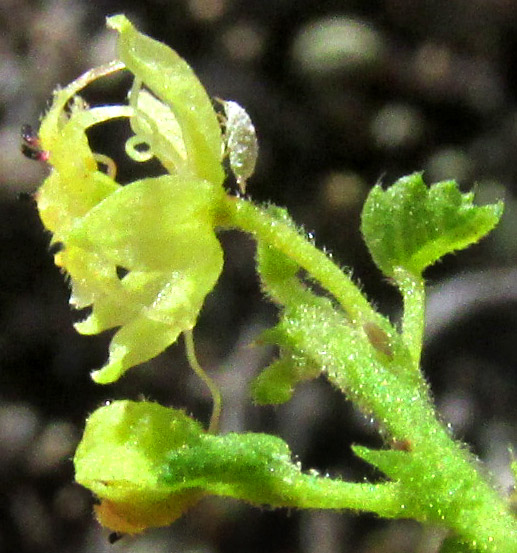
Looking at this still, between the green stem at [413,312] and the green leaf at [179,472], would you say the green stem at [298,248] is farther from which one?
the green leaf at [179,472]

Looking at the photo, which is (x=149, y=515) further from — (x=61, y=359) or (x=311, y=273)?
(x=61, y=359)

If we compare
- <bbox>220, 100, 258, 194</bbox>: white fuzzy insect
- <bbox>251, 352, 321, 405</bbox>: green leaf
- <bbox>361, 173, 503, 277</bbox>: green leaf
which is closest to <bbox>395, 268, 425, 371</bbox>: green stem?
<bbox>361, 173, 503, 277</bbox>: green leaf

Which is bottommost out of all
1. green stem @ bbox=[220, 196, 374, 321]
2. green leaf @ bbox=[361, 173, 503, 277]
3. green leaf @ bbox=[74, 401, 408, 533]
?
green leaf @ bbox=[74, 401, 408, 533]

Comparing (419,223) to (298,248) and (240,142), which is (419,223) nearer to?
(298,248)

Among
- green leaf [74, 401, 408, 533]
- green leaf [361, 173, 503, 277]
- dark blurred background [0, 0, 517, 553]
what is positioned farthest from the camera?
dark blurred background [0, 0, 517, 553]

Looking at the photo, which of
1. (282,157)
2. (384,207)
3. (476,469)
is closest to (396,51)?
(282,157)

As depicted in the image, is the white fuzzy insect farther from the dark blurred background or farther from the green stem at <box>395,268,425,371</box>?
the dark blurred background

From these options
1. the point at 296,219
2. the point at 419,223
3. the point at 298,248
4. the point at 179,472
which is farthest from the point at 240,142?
the point at 296,219

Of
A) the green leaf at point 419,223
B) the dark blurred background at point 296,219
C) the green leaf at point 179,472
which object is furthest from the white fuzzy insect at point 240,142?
the dark blurred background at point 296,219
